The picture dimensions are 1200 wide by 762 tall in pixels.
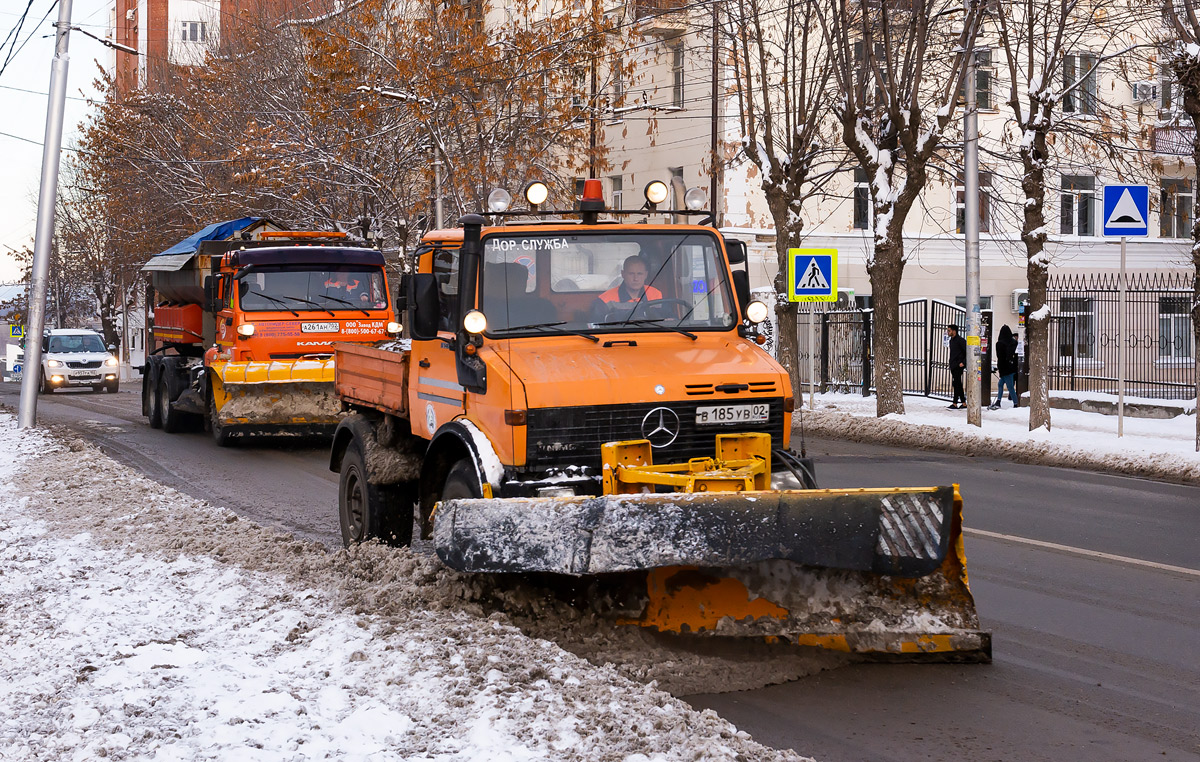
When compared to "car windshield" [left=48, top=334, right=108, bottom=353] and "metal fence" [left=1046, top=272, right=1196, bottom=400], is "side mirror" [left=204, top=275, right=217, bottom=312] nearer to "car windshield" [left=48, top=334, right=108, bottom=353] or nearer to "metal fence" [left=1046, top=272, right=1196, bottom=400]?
"metal fence" [left=1046, top=272, right=1196, bottom=400]

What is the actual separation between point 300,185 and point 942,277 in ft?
60.9

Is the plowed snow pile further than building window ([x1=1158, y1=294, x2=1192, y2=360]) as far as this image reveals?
No

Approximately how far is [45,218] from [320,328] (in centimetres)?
557

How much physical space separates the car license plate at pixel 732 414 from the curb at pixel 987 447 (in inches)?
360

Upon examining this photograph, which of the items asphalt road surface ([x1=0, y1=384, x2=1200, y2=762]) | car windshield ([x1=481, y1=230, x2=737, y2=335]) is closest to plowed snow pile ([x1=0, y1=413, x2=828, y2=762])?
asphalt road surface ([x1=0, y1=384, x2=1200, y2=762])

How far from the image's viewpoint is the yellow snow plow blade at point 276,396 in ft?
56.1

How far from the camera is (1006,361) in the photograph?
25094 mm

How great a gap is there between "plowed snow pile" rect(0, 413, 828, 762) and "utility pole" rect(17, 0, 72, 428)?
11843 millimetres

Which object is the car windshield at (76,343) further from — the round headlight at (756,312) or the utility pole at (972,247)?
the round headlight at (756,312)

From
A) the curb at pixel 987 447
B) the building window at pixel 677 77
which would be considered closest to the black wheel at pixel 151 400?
the curb at pixel 987 447

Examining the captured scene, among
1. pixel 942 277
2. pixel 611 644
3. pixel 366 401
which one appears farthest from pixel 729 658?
pixel 942 277

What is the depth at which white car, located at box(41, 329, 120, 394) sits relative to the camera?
35312mm

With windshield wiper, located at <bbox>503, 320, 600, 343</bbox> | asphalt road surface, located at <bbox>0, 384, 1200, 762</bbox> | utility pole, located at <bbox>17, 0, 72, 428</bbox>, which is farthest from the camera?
utility pole, located at <bbox>17, 0, 72, 428</bbox>

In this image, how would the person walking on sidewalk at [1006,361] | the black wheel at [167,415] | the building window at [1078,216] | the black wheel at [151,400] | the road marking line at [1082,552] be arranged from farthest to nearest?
the building window at [1078,216], the person walking on sidewalk at [1006,361], the black wheel at [151,400], the black wheel at [167,415], the road marking line at [1082,552]
